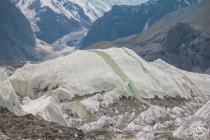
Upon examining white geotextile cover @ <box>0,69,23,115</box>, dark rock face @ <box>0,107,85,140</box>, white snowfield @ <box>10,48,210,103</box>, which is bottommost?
white snowfield @ <box>10,48,210,103</box>

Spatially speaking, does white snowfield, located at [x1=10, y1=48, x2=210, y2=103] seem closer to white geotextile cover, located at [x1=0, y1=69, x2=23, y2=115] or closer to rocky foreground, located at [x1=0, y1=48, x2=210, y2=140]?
rocky foreground, located at [x1=0, y1=48, x2=210, y2=140]

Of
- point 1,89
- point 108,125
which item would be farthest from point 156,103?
point 1,89

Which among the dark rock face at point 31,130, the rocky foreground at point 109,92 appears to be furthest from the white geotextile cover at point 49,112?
the dark rock face at point 31,130

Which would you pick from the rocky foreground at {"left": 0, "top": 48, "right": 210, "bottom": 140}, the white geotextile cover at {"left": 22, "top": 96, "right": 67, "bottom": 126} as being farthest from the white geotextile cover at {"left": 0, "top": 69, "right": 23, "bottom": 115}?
the rocky foreground at {"left": 0, "top": 48, "right": 210, "bottom": 140}

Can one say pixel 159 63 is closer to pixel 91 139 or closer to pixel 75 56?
pixel 75 56

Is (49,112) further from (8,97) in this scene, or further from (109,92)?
(109,92)

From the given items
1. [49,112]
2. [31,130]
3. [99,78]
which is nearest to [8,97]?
[31,130]
